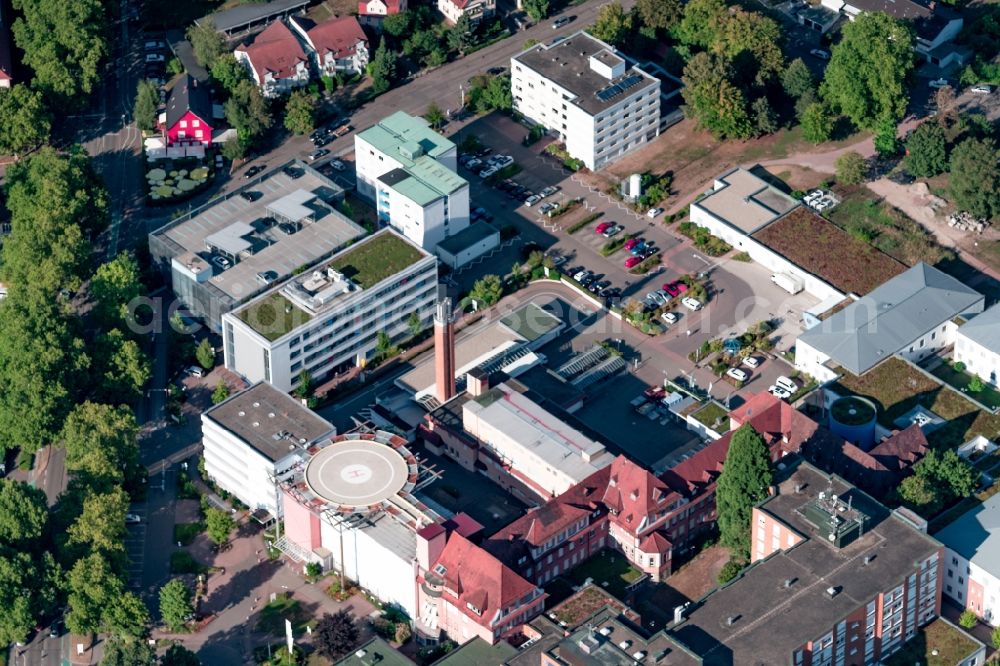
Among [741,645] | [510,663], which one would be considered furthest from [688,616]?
[510,663]

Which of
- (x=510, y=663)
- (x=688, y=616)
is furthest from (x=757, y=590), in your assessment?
(x=510, y=663)

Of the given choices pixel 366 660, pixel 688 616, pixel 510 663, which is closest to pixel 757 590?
pixel 688 616

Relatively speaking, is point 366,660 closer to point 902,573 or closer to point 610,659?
point 610,659

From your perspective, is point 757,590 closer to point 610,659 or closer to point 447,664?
point 610,659

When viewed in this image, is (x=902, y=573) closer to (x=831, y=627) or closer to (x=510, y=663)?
(x=831, y=627)

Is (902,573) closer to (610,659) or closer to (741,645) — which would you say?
(741,645)
